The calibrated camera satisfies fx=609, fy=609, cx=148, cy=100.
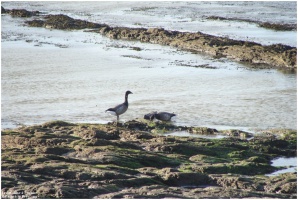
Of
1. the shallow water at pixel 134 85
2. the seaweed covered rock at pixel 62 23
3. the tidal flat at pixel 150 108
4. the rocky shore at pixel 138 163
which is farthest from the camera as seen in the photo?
the seaweed covered rock at pixel 62 23

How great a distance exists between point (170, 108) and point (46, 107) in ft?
14.2

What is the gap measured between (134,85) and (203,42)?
11.1 meters

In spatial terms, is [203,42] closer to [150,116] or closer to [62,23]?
[62,23]

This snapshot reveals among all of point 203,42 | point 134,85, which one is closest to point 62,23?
point 203,42

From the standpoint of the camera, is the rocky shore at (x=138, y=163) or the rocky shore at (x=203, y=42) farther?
the rocky shore at (x=203, y=42)

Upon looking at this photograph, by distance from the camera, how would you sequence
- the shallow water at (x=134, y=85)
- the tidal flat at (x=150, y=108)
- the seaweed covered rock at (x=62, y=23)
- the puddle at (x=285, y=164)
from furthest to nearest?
1. the seaweed covered rock at (x=62, y=23)
2. the shallow water at (x=134, y=85)
3. the puddle at (x=285, y=164)
4. the tidal flat at (x=150, y=108)

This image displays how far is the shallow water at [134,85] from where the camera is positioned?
65.9 feet

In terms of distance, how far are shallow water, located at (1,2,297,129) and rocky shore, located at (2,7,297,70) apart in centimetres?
108

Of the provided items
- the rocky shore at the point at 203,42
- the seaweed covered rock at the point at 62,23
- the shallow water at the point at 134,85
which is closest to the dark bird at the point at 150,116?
the shallow water at the point at 134,85

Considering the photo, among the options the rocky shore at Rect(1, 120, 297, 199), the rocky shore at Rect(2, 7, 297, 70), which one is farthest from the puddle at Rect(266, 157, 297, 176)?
the rocky shore at Rect(2, 7, 297, 70)

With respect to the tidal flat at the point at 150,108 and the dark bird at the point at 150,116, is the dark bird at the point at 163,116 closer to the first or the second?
the dark bird at the point at 150,116

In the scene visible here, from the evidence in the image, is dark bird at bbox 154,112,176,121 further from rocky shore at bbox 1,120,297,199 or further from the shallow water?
rocky shore at bbox 1,120,297,199

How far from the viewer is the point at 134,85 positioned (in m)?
25.6

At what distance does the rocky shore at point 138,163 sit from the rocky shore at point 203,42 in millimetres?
13779
